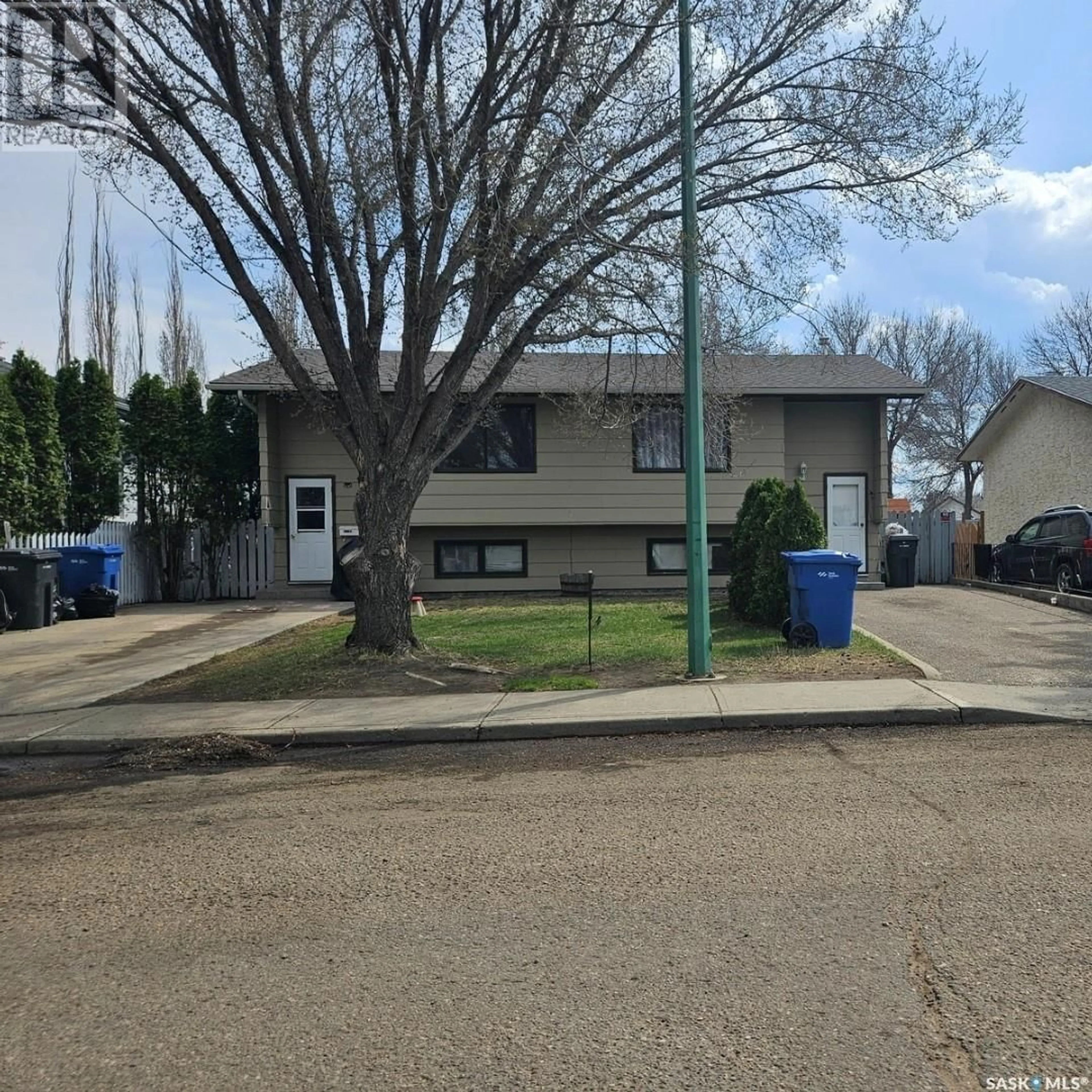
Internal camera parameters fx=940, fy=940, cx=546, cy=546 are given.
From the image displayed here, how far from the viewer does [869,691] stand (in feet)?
27.8

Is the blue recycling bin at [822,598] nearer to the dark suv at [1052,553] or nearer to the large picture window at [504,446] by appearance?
the dark suv at [1052,553]

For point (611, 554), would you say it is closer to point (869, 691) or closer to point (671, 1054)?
point (869, 691)

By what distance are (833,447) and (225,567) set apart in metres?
13.0

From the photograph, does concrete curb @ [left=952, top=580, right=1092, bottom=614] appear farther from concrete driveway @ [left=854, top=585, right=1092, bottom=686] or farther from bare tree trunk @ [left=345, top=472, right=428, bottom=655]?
bare tree trunk @ [left=345, top=472, right=428, bottom=655]

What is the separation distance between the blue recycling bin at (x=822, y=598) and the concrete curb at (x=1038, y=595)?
5622 mm

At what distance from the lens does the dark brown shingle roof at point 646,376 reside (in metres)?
16.6

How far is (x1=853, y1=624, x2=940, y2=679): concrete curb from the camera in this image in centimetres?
930

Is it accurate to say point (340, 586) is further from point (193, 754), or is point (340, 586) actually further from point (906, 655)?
point (906, 655)

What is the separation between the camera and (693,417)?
30.2 feet

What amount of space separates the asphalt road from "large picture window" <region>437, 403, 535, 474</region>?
12954 millimetres

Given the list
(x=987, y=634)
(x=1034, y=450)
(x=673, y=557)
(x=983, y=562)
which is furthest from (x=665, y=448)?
(x=1034, y=450)

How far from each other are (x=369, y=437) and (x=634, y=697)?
4.28 meters

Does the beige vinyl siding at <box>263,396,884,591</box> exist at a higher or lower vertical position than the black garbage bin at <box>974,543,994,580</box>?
higher

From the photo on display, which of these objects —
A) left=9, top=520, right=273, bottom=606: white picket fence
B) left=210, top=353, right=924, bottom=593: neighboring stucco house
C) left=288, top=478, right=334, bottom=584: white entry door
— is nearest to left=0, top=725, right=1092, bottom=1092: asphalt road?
left=210, top=353, right=924, bottom=593: neighboring stucco house
